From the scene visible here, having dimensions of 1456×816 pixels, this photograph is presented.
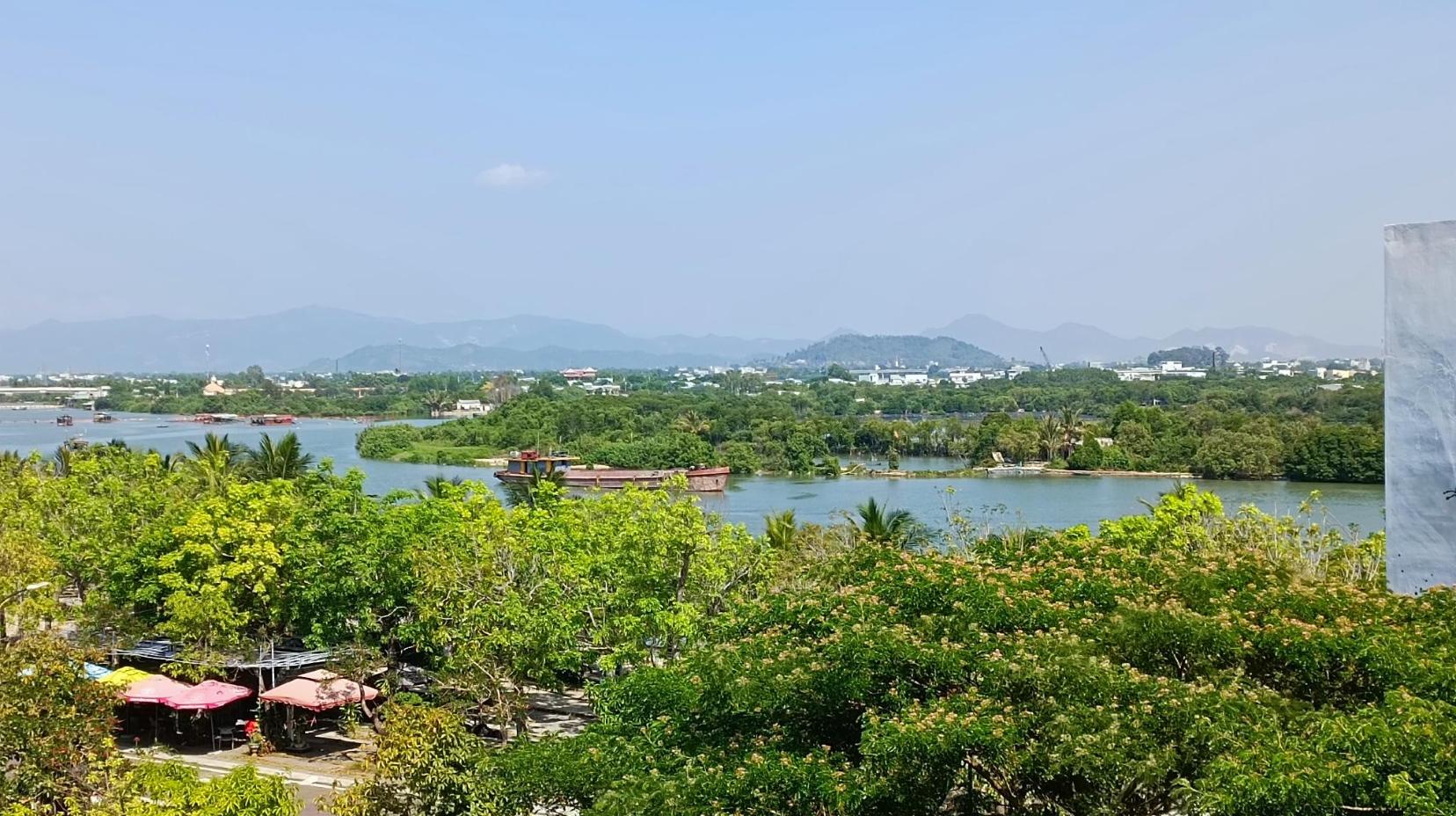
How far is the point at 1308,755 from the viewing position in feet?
17.1

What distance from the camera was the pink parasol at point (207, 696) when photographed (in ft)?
39.2

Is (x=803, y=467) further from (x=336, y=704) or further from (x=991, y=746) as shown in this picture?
(x=991, y=746)

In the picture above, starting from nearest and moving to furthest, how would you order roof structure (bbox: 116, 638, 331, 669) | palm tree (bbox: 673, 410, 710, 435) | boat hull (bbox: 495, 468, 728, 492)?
roof structure (bbox: 116, 638, 331, 669)
boat hull (bbox: 495, 468, 728, 492)
palm tree (bbox: 673, 410, 710, 435)

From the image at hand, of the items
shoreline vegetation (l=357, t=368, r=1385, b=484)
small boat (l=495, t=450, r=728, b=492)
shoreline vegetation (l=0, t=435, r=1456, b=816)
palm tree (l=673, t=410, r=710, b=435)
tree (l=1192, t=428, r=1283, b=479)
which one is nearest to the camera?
shoreline vegetation (l=0, t=435, r=1456, b=816)

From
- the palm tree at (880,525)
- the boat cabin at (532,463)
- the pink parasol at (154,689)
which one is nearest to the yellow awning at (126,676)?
the pink parasol at (154,689)

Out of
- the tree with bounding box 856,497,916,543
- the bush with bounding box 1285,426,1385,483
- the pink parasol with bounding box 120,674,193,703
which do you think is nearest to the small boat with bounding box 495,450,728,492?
the bush with bounding box 1285,426,1385,483

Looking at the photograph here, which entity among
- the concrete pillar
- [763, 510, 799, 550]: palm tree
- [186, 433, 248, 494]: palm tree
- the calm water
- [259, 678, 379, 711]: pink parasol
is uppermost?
the concrete pillar

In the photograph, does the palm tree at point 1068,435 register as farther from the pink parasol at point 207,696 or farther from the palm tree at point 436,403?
the palm tree at point 436,403

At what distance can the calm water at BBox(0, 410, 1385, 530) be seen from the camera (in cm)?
3359

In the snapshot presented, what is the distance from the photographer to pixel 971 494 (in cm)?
4106

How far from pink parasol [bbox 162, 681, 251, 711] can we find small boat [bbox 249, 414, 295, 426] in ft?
263

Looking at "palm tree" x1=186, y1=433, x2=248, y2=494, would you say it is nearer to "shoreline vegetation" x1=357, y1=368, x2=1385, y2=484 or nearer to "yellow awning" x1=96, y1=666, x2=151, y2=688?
"yellow awning" x1=96, y1=666, x2=151, y2=688

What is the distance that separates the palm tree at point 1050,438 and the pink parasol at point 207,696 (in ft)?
142

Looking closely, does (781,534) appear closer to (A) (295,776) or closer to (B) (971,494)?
(A) (295,776)
